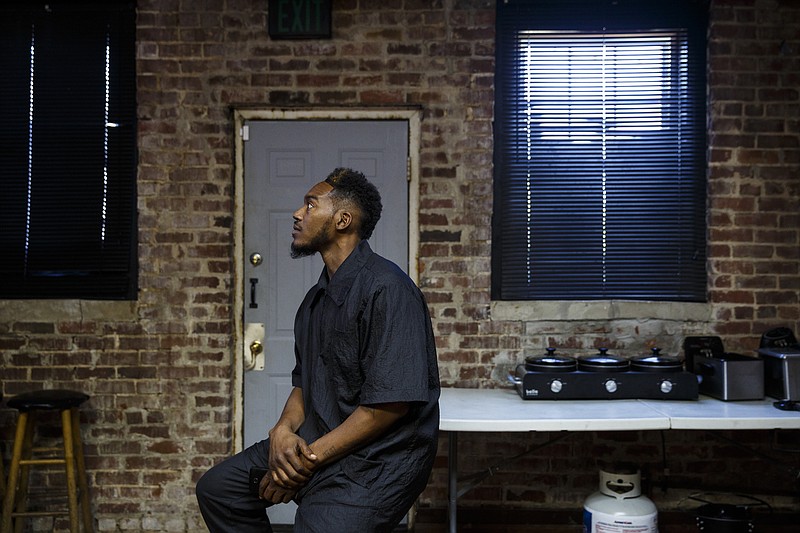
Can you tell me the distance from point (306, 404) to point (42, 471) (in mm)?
2254

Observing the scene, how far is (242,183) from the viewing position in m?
3.73

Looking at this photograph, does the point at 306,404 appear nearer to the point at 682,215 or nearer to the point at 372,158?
the point at 372,158

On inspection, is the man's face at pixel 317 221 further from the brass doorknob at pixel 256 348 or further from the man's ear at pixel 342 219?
the brass doorknob at pixel 256 348

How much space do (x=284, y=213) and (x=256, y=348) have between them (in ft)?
2.41

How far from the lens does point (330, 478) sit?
2057 mm

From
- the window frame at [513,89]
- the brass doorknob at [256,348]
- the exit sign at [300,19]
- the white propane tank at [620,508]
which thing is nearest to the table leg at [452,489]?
the white propane tank at [620,508]

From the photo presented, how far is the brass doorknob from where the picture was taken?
373cm

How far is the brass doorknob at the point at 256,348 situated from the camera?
12.3 ft

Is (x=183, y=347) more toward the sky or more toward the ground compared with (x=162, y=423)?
more toward the sky

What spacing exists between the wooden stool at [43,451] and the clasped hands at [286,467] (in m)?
1.62

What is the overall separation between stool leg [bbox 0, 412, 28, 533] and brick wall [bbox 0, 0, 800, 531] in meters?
0.35

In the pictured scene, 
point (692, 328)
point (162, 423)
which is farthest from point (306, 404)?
point (692, 328)

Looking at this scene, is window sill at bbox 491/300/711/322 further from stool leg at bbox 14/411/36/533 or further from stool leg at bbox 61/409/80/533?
stool leg at bbox 14/411/36/533

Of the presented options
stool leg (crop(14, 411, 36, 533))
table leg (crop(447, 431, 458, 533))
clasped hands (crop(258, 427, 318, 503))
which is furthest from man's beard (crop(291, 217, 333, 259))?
stool leg (crop(14, 411, 36, 533))
